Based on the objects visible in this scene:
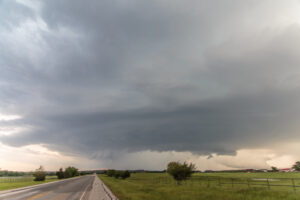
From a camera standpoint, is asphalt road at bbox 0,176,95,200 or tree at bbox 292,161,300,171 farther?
tree at bbox 292,161,300,171

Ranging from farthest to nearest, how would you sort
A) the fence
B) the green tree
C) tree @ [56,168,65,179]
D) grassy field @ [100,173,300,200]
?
the green tree, tree @ [56,168,65,179], the fence, grassy field @ [100,173,300,200]

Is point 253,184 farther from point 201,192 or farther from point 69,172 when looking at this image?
point 69,172

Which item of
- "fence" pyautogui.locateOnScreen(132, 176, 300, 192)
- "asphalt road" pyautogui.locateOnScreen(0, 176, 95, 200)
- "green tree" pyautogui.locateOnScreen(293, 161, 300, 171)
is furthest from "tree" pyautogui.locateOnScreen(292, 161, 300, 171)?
"asphalt road" pyautogui.locateOnScreen(0, 176, 95, 200)

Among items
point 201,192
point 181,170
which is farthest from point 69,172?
point 201,192

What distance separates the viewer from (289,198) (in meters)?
20.1

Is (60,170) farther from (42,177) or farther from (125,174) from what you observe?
(125,174)

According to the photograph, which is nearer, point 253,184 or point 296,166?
point 253,184

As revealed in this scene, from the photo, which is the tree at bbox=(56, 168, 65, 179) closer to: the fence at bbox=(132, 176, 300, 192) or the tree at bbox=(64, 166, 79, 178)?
the tree at bbox=(64, 166, 79, 178)

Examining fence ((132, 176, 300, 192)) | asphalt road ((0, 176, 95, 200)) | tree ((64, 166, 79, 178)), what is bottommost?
asphalt road ((0, 176, 95, 200))

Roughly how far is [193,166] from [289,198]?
1988cm

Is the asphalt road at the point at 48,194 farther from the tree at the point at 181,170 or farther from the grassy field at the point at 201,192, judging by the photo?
the tree at the point at 181,170

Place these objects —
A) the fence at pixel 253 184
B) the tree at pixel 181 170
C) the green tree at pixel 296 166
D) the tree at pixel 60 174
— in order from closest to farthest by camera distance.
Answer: the fence at pixel 253 184
the tree at pixel 181 170
the tree at pixel 60 174
the green tree at pixel 296 166

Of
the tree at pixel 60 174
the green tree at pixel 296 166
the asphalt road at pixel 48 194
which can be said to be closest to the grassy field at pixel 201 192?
the asphalt road at pixel 48 194

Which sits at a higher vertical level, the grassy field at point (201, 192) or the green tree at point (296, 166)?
the green tree at point (296, 166)
